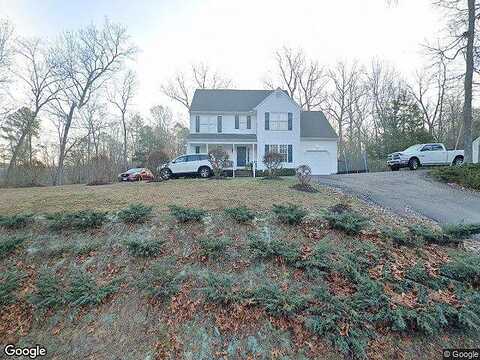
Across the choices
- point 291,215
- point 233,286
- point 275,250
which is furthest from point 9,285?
point 291,215

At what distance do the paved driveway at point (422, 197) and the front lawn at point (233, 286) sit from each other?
3.11m

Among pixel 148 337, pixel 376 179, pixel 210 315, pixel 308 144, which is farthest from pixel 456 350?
pixel 308 144

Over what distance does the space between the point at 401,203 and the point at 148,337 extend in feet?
27.3

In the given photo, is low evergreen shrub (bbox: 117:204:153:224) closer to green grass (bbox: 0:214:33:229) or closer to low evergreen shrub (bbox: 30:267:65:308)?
low evergreen shrub (bbox: 30:267:65:308)

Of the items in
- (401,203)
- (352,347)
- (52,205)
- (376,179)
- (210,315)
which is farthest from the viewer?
(376,179)

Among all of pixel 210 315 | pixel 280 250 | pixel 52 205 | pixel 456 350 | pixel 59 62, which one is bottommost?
pixel 456 350

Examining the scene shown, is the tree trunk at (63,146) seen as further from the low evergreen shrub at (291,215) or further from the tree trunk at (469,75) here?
the tree trunk at (469,75)

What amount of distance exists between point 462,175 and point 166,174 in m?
14.6

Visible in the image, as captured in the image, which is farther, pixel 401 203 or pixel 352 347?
pixel 401 203

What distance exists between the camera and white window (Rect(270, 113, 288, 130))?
2214 centimetres

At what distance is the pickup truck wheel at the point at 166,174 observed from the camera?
1515 centimetres

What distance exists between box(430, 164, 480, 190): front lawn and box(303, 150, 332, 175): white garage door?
380 inches

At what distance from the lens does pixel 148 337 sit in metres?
→ 3.25

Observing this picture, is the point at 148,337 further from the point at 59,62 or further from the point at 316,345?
the point at 59,62
